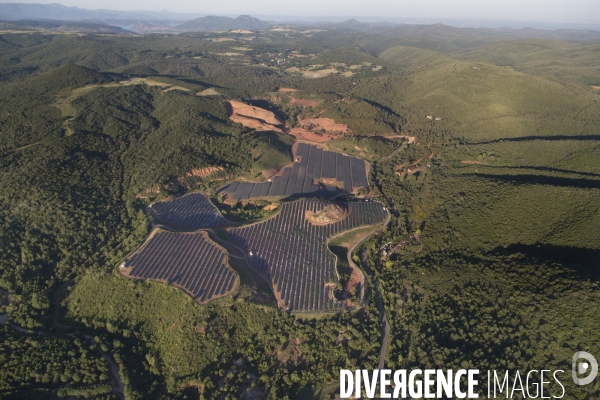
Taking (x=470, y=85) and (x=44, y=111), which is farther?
(x=470, y=85)

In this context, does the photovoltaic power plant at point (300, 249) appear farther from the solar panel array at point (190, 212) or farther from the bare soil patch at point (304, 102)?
the bare soil patch at point (304, 102)

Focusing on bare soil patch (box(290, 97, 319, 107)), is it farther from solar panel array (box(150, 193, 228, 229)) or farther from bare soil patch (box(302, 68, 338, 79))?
solar panel array (box(150, 193, 228, 229))

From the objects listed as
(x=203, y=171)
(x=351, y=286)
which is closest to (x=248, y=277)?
(x=351, y=286)

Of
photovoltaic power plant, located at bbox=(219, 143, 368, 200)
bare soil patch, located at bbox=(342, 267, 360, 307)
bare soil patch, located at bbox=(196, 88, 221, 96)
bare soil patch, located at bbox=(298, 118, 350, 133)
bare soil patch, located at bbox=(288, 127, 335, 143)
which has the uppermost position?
bare soil patch, located at bbox=(196, 88, 221, 96)

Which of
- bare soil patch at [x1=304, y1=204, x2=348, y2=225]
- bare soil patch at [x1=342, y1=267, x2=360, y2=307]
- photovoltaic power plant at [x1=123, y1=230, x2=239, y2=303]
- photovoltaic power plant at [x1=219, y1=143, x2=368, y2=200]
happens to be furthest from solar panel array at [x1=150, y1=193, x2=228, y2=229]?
bare soil patch at [x1=342, y1=267, x2=360, y2=307]

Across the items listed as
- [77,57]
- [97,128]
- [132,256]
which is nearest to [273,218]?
[132,256]

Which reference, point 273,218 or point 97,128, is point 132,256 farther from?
point 97,128

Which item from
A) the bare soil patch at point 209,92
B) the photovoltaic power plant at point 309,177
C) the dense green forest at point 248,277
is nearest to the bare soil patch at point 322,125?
the dense green forest at point 248,277

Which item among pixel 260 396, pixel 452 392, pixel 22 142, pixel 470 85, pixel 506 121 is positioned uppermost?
pixel 470 85
